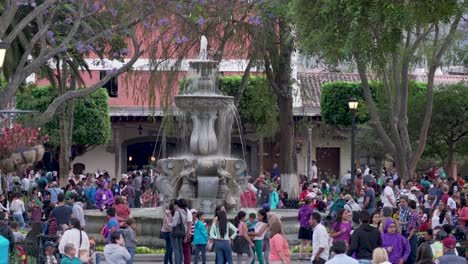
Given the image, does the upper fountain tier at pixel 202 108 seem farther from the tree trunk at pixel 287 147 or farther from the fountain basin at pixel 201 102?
the tree trunk at pixel 287 147

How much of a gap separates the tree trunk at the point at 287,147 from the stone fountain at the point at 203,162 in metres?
9.63

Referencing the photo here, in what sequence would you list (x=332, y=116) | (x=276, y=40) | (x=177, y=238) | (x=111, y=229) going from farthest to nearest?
(x=332, y=116)
(x=276, y=40)
(x=177, y=238)
(x=111, y=229)

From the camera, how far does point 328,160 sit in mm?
56688

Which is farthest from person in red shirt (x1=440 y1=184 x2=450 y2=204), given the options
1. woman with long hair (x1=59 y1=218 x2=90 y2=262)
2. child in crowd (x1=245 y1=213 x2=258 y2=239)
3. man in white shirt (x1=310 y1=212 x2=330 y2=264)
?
woman with long hair (x1=59 y1=218 x2=90 y2=262)

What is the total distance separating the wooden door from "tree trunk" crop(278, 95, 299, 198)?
1908 cm

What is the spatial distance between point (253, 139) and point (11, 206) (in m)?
28.8

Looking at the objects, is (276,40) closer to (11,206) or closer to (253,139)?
(11,206)

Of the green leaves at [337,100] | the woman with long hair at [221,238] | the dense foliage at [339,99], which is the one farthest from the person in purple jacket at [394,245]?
the green leaves at [337,100]

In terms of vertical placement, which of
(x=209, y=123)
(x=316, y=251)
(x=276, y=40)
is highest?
(x=276, y=40)

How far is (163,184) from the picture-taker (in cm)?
2666

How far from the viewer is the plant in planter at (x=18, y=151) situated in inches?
666

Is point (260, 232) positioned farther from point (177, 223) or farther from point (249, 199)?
point (249, 199)

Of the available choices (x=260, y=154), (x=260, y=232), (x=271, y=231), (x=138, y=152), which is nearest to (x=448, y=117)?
(x=260, y=154)

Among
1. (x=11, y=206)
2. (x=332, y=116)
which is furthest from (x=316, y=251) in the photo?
(x=332, y=116)
